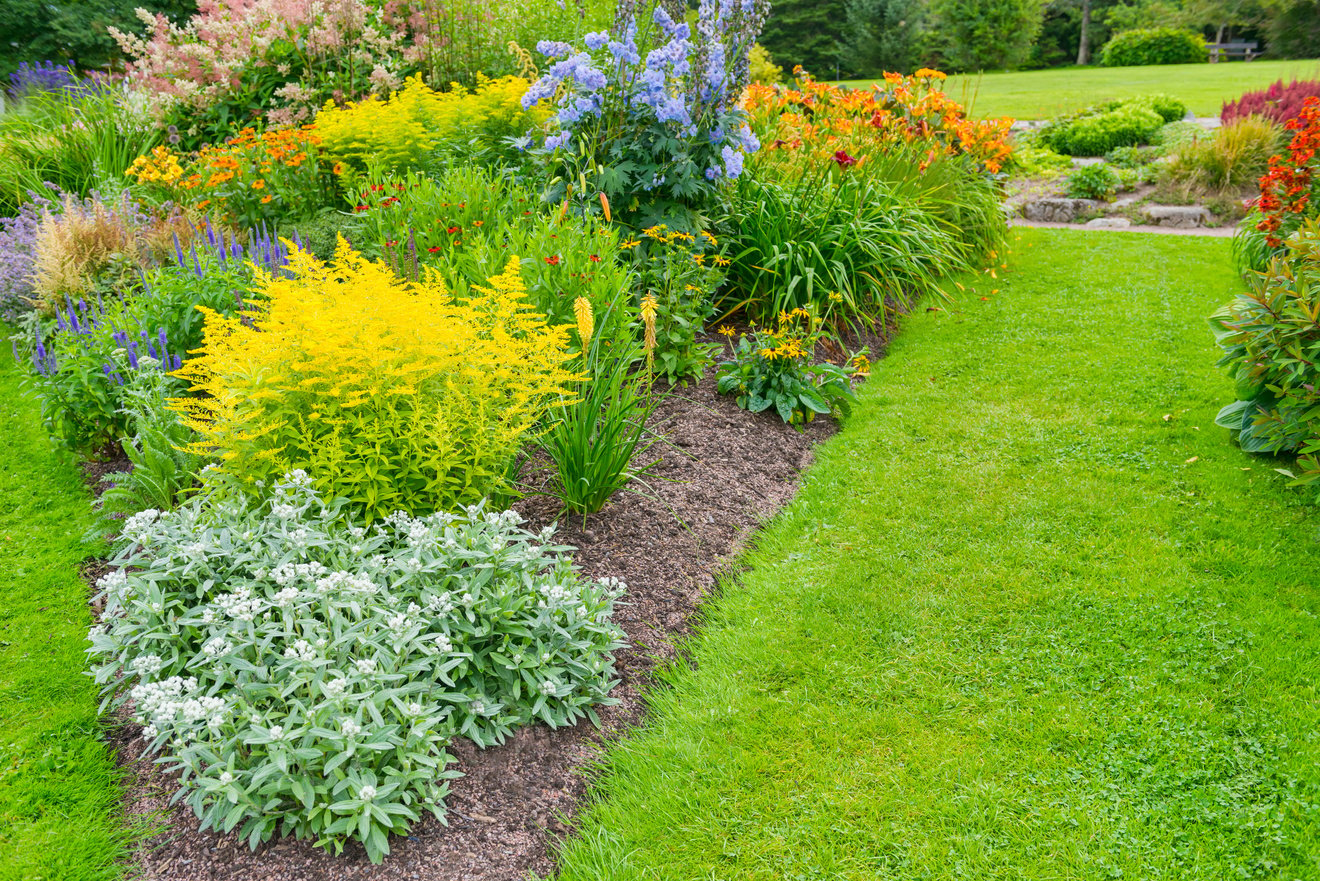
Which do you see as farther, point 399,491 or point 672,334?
point 672,334

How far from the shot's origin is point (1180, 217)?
9.12m

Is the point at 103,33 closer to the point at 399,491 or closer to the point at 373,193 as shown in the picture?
the point at 373,193

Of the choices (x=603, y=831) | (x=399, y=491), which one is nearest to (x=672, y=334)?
(x=399, y=491)

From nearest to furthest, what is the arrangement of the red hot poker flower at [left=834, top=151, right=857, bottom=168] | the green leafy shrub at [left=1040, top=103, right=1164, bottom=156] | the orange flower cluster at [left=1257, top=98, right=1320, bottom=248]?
the orange flower cluster at [left=1257, top=98, right=1320, bottom=248] < the red hot poker flower at [left=834, top=151, right=857, bottom=168] < the green leafy shrub at [left=1040, top=103, right=1164, bottom=156]

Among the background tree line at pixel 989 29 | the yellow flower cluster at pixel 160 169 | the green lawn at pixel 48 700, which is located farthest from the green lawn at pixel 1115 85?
the green lawn at pixel 48 700

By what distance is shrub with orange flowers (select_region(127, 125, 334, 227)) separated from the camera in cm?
627

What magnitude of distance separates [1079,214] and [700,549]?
8362 mm

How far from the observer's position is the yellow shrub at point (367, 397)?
114 inches

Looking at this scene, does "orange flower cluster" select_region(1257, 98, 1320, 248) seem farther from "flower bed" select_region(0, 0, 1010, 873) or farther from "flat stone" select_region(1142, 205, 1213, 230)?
"flat stone" select_region(1142, 205, 1213, 230)

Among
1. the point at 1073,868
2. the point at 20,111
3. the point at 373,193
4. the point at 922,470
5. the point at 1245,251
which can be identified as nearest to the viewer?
the point at 1073,868

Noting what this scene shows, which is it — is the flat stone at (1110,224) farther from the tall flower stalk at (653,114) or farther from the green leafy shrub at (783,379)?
the green leafy shrub at (783,379)

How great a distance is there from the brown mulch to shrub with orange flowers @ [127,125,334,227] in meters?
3.79

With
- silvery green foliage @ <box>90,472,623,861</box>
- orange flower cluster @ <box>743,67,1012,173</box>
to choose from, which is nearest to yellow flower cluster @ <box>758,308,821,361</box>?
silvery green foliage @ <box>90,472,623,861</box>

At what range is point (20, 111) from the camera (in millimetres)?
9227
